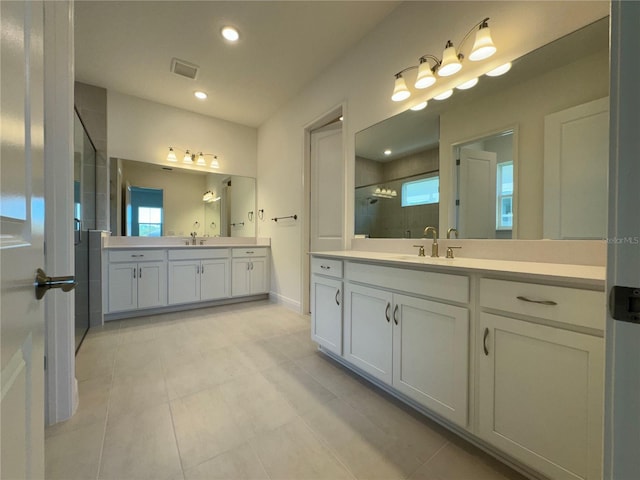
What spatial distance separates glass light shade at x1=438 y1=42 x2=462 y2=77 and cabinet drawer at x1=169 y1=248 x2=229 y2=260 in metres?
3.12

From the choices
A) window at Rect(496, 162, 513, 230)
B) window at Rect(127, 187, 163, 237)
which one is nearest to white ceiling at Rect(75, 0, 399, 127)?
window at Rect(127, 187, 163, 237)

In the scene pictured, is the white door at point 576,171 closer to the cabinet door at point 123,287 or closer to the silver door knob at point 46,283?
the silver door knob at point 46,283

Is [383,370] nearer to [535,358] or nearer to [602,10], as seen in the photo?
[535,358]

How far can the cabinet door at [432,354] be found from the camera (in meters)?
1.21

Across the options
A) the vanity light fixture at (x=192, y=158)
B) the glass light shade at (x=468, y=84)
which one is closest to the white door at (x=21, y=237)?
the glass light shade at (x=468, y=84)

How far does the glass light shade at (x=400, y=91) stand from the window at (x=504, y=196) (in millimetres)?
858

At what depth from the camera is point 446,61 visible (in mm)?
1644

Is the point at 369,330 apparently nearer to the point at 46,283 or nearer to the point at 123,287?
the point at 46,283

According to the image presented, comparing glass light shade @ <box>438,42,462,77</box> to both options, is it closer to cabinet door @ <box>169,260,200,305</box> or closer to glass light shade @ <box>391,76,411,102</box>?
glass light shade @ <box>391,76,411,102</box>

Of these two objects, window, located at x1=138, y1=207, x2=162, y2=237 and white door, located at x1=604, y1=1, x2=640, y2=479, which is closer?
white door, located at x1=604, y1=1, x2=640, y2=479

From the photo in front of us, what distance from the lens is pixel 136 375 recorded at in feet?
6.08

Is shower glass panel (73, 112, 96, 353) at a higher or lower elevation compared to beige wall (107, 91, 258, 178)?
lower

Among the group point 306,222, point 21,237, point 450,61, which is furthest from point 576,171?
point 306,222

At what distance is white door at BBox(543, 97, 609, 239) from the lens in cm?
122
